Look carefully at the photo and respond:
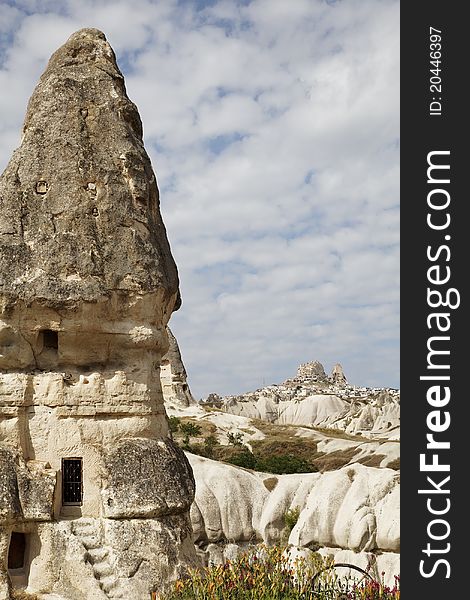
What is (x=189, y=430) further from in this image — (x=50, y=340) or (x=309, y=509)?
(x=50, y=340)

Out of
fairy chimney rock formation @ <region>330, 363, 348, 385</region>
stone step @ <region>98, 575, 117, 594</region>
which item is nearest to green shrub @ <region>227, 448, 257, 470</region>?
stone step @ <region>98, 575, 117, 594</region>

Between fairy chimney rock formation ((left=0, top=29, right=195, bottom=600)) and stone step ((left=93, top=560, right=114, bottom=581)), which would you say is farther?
fairy chimney rock formation ((left=0, top=29, right=195, bottom=600))

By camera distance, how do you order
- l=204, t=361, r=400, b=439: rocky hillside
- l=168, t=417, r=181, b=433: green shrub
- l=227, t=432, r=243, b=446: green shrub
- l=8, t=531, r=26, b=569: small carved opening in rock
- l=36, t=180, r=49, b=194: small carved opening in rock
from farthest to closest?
l=204, t=361, r=400, b=439: rocky hillside, l=168, t=417, r=181, b=433: green shrub, l=227, t=432, r=243, b=446: green shrub, l=36, t=180, r=49, b=194: small carved opening in rock, l=8, t=531, r=26, b=569: small carved opening in rock

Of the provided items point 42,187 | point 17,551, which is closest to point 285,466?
point 17,551

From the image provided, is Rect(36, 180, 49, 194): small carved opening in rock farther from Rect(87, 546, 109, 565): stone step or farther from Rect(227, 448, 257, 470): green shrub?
Rect(227, 448, 257, 470): green shrub

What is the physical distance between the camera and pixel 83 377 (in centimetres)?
1374

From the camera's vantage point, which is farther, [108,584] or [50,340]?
[50,340]

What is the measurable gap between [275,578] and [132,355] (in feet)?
16.8

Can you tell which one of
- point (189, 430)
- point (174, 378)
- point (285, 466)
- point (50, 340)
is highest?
point (174, 378)

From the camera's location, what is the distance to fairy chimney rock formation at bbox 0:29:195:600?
1288 centimetres

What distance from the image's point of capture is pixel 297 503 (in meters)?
21.3

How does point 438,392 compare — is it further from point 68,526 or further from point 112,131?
point 112,131

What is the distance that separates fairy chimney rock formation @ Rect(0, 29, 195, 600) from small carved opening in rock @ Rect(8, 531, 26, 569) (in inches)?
0.7

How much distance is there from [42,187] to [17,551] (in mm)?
6432
